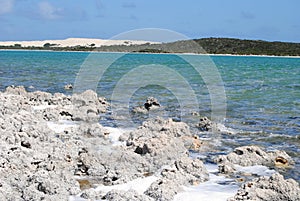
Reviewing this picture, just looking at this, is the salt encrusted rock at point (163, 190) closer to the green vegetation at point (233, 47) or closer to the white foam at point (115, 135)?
the white foam at point (115, 135)

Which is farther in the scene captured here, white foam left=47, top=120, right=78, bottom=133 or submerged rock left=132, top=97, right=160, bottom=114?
submerged rock left=132, top=97, right=160, bottom=114

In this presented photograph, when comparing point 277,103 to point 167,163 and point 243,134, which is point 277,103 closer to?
point 243,134

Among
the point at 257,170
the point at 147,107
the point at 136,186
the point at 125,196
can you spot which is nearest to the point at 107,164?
the point at 136,186

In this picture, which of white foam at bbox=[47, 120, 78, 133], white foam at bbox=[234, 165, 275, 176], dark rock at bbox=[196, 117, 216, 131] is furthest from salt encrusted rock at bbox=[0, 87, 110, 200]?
dark rock at bbox=[196, 117, 216, 131]

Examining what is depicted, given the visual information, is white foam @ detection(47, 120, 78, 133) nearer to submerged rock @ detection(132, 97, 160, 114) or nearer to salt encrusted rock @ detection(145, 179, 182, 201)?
submerged rock @ detection(132, 97, 160, 114)

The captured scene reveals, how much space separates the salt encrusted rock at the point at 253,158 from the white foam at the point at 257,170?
121 mm

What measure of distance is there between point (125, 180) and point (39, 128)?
9.56 ft

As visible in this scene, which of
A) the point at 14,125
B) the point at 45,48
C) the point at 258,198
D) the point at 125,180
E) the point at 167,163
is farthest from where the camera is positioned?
the point at 45,48

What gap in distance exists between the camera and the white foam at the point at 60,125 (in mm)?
13522

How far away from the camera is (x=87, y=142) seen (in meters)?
11.3

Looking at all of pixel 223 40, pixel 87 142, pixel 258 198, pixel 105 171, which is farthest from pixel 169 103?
pixel 223 40

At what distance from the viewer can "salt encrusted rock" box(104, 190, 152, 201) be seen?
298 inches

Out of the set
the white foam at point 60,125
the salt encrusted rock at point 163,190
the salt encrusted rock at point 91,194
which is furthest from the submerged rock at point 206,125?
the salt encrusted rock at point 91,194

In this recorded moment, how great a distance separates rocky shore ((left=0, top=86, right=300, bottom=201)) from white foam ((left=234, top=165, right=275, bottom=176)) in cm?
9
